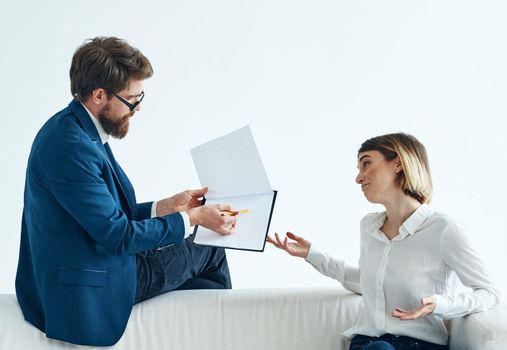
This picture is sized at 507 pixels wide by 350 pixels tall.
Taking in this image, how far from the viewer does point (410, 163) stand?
7.81 ft

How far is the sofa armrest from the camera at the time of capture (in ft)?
6.97

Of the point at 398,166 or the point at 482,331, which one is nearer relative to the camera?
the point at 482,331

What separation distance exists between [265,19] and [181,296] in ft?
5.95

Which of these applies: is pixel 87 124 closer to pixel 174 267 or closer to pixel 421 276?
pixel 174 267

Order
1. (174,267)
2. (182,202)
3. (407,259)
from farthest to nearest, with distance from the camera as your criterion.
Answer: (182,202) → (174,267) → (407,259)

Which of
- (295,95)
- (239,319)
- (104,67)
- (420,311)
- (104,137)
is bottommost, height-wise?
(239,319)

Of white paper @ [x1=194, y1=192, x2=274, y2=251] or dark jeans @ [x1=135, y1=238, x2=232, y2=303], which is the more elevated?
white paper @ [x1=194, y1=192, x2=274, y2=251]

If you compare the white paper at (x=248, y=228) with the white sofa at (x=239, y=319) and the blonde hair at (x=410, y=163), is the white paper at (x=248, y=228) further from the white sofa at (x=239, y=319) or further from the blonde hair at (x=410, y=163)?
the blonde hair at (x=410, y=163)

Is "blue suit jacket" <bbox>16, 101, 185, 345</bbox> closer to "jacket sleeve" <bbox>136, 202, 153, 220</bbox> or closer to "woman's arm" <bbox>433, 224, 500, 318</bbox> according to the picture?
"jacket sleeve" <bbox>136, 202, 153, 220</bbox>

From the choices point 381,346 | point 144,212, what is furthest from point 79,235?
point 381,346

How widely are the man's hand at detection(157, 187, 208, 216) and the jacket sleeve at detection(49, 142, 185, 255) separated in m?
0.40

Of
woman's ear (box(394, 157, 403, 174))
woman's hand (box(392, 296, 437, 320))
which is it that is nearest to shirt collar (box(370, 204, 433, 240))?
woman's ear (box(394, 157, 403, 174))

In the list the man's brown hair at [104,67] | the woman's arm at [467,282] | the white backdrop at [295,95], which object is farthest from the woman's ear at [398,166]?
the white backdrop at [295,95]

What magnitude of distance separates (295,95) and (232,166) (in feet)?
5.18
